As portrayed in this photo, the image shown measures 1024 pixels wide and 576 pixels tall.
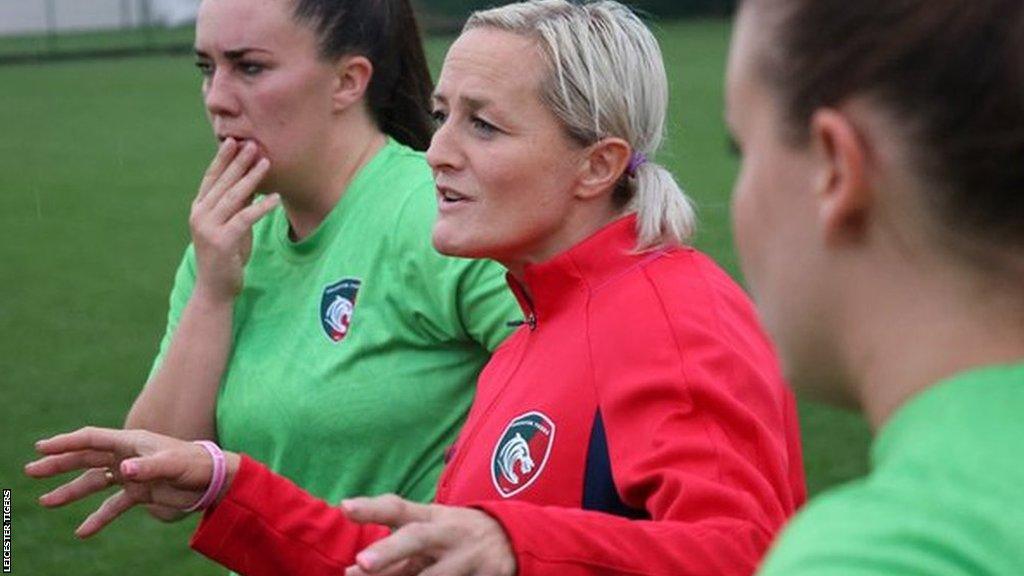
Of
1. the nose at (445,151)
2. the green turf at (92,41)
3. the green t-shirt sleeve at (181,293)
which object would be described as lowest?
the green turf at (92,41)

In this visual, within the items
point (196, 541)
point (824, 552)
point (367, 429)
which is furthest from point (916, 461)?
point (367, 429)

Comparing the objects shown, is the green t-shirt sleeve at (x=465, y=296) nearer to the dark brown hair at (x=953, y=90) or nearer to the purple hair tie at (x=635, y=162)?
the purple hair tie at (x=635, y=162)

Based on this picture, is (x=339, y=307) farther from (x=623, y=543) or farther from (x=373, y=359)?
(x=623, y=543)

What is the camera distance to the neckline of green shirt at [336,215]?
3.93 meters

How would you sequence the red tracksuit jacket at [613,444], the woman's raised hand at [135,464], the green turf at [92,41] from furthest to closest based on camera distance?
the green turf at [92,41], the woman's raised hand at [135,464], the red tracksuit jacket at [613,444]

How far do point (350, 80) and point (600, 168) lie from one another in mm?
960

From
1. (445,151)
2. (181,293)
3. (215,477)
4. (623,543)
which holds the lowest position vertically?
(181,293)

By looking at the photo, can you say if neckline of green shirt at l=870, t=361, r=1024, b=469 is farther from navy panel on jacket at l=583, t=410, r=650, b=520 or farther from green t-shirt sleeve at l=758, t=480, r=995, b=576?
navy panel on jacket at l=583, t=410, r=650, b=520

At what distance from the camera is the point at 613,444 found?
2869 millimetres

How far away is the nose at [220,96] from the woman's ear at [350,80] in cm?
22

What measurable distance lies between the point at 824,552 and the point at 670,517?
1.51 m

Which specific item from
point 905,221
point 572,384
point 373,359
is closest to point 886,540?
point 905,221

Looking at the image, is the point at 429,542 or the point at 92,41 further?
the point at 92,41

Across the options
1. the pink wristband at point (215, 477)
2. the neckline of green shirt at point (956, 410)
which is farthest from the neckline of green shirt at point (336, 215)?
the neckline of green shirt at point (956, 410)
